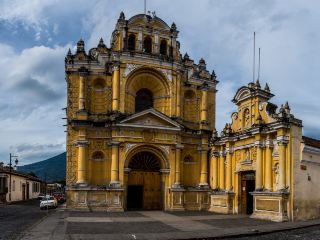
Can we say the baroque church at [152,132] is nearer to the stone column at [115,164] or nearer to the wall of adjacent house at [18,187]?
the stone column at [115,164]

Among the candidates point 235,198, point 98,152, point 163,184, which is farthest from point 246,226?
point 98,152

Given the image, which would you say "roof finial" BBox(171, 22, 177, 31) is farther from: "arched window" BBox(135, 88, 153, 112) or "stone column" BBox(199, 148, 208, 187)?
"stone column" BBox(199, 148, 208, 187)

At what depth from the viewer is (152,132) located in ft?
106

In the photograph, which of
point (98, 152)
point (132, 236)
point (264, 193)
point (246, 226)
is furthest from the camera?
point (98, 152)

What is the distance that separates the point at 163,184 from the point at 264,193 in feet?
29.9

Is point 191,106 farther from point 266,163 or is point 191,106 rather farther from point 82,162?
point 266,163

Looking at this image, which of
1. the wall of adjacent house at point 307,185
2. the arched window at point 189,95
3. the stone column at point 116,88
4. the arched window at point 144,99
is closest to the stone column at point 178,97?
the arched window at point 189,95

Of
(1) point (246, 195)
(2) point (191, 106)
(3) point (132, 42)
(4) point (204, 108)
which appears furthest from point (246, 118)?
(3) point (132, 42)

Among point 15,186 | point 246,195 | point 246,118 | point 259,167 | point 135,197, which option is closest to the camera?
point 259,167

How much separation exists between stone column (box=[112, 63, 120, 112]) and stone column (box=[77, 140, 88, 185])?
3.42 metres

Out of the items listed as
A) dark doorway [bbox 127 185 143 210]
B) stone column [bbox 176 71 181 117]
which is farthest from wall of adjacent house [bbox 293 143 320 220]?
dark doorway [bbox 127 185 143 210]

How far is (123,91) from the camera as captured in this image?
32.6 meters

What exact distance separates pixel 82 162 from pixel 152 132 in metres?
5.54

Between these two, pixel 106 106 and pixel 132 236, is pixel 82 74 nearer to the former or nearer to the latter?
pixel 106 106
